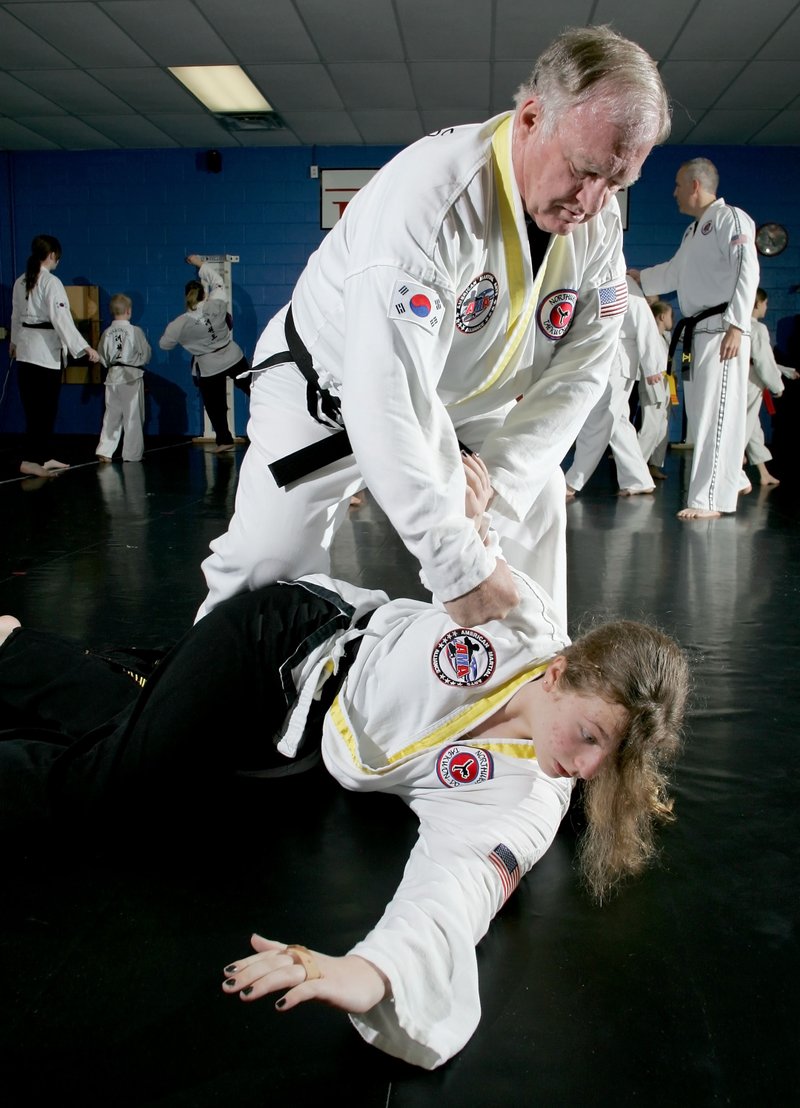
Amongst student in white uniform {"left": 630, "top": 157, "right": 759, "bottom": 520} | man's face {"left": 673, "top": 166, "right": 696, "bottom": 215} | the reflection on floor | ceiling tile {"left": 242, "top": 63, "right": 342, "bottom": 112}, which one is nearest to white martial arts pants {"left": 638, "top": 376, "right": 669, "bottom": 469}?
student in white uniform {"left": 630, "top": 157, "right": 759, "bottom": 520}

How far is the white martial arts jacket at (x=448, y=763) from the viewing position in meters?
1.11

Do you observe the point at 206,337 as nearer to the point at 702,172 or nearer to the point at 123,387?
the point at 123,387

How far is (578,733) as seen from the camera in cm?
128

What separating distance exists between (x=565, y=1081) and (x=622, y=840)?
0.42 metres

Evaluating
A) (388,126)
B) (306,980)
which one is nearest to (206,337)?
(388,126)

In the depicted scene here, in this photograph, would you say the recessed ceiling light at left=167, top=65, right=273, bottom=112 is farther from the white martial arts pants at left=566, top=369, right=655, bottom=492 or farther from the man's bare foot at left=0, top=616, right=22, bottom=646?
the man's bare foot at left=0, top=616, right=22, bottom=646

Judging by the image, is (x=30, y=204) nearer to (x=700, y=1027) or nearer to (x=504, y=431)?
(x=504, y=431)

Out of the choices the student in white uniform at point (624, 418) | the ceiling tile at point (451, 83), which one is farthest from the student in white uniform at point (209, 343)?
the student in white uniform at point (624, 418)

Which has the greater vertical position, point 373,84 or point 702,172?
point 373,84

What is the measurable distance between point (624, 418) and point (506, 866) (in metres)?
5.27

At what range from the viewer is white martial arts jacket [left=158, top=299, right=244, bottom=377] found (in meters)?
8.60

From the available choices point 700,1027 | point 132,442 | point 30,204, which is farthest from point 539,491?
point 30,204

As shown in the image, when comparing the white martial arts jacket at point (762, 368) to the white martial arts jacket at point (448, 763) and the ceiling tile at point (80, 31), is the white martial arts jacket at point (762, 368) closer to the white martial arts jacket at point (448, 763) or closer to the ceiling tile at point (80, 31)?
the ceiling tile at point (80, 31)

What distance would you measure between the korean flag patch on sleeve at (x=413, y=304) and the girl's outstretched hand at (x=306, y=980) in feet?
2.81
